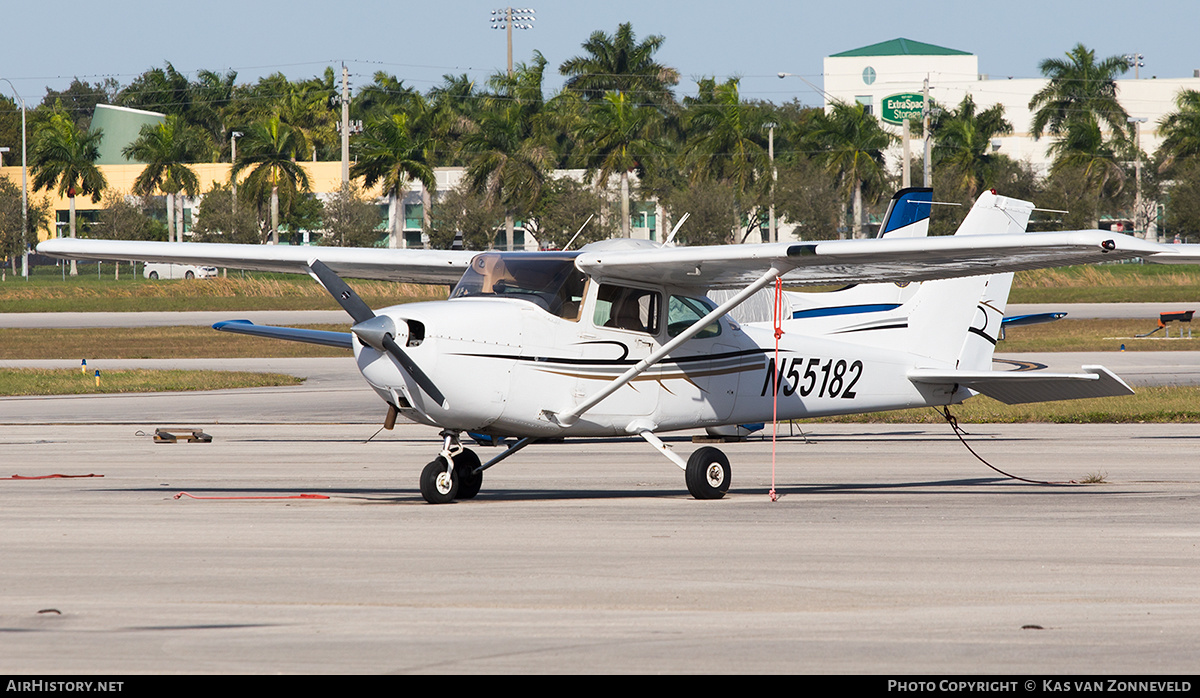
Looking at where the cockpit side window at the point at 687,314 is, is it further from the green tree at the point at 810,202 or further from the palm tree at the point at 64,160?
the palm tree at the point at 64,160

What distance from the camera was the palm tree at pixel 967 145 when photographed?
82.9m

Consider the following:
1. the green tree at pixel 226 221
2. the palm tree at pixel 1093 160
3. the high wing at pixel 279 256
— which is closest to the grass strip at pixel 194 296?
the green tree at pixel 226 221

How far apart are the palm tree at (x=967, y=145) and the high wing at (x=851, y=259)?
72.9 meters

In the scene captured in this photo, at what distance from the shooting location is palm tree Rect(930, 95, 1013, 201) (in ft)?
272

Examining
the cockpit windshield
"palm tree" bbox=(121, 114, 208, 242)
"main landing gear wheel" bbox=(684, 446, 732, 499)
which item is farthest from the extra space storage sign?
the cockpit windshield

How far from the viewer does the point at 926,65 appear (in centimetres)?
12800

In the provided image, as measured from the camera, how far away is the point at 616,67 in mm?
82938

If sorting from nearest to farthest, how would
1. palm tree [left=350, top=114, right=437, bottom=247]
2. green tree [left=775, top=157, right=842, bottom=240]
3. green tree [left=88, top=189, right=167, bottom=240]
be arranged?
green tree [left=775, top=157, right=842, bottom=240] → palm tree [left=350, top=114, right=437, bottom=247] → green tree [left=88, top=189, right=167, bottom=240]

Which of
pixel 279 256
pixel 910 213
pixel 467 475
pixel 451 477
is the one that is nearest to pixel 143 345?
pixel 910 213

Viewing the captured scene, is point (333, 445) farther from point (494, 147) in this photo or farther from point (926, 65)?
point (926, 65)

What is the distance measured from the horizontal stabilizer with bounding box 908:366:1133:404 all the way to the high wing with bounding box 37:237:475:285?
196 inches

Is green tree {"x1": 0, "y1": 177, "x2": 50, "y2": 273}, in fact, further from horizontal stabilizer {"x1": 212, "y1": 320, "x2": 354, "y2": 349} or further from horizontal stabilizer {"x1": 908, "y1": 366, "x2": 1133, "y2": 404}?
horizontal stabilizer {"x1": 908, "y1": 366, "x2": 1133, "y2": 404}

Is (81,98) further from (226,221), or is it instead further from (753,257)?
(753,257)

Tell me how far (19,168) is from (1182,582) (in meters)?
100.0
